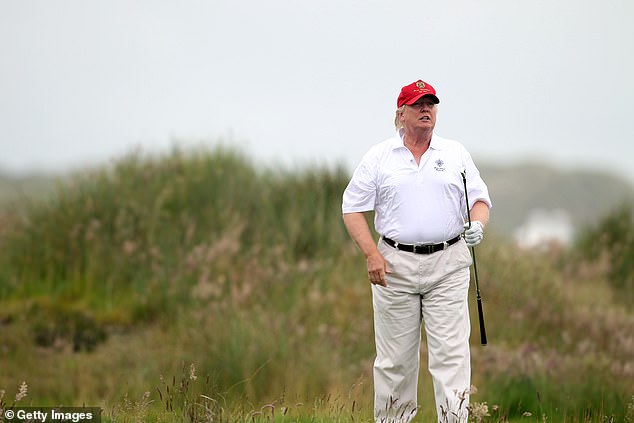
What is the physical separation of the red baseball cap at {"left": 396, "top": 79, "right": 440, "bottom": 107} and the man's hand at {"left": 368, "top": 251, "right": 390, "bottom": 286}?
110 cm

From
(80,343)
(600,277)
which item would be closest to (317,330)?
(80,343)

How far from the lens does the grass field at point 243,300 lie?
9.80m

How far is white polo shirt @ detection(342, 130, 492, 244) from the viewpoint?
6.21 metres

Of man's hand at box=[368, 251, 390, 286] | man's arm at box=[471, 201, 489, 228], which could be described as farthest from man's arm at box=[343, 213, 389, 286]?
man's arm at box=[471, 201, 489, 228]

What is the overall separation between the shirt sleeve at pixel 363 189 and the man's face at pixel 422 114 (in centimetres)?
41

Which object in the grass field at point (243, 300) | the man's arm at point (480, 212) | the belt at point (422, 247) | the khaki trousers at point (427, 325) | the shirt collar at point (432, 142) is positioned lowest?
the grass field at point (243, 300)

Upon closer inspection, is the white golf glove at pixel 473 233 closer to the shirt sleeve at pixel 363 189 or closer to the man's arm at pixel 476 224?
the man's arm at pixel 476 224

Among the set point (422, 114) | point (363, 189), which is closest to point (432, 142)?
point (422, 114)

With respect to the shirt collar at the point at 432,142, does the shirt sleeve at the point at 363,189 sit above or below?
below

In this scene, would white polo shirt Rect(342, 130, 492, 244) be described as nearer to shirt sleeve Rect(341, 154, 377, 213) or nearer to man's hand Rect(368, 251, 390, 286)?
shirt sleeve Rect(341, 154, 377, 213)

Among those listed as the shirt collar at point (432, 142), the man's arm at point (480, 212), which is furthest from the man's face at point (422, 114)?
the man's arm at point (480, 212)

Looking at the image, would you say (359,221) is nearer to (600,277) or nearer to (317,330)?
(317,330)

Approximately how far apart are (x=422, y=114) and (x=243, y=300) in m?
6.47

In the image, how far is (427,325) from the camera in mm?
6316
